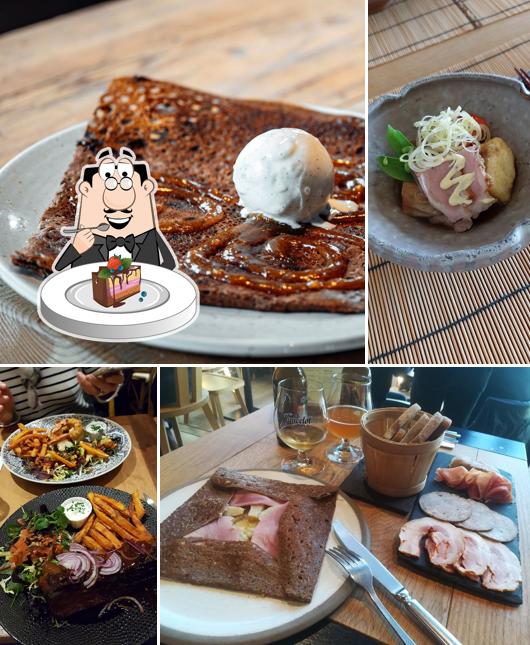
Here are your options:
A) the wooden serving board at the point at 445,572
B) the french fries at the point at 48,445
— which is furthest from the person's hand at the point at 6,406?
the wooden serving board at the point at 445,572

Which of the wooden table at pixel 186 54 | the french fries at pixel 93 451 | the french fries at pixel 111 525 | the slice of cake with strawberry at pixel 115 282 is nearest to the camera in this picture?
the slice of cake with strawberry at pixel 115 282

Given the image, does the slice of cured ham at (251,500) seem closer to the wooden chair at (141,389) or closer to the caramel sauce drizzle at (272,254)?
the wooden chair at (141,389)

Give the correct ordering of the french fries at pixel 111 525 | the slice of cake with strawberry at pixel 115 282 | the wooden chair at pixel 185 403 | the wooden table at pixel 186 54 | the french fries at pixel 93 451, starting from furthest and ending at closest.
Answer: the wooden table at pixel 186 54
the french fries at pixel 93 451
the french fries at pixel 111 525
the wooden chair at pixel 185 403
the slice of cake with strawberry at pixel 115 282

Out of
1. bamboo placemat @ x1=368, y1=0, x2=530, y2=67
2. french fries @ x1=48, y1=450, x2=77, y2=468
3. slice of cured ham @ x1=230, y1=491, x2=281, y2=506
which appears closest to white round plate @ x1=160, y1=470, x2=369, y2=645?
slice of cured ham @ x1=230, y1=491, x2=281, y2=506

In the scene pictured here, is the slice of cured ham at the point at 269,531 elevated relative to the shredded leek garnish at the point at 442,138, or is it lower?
lower

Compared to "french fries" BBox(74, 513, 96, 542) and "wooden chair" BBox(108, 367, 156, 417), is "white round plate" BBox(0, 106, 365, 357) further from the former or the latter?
"french fries" BBox(74, 513, 96, 542)

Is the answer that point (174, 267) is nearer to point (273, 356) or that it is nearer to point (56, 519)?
point (273, 356)
